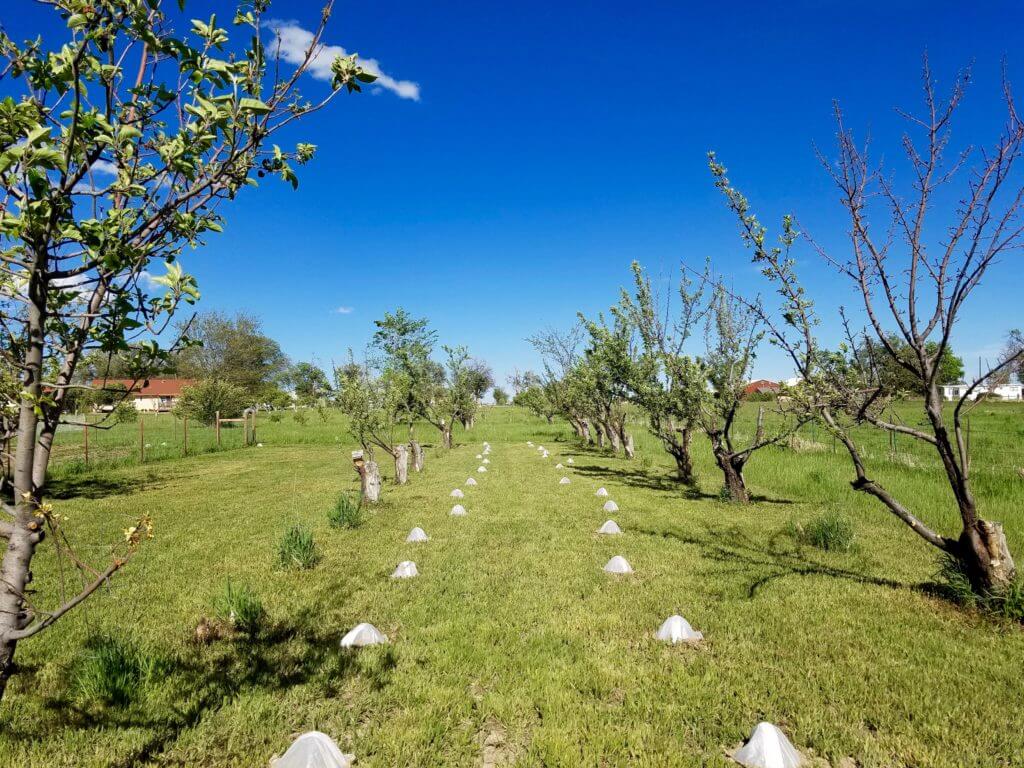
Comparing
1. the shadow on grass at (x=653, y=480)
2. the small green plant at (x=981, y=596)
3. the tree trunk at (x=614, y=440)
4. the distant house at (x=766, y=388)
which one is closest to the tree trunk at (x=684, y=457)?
the shadow on grass at (x=653, y=480)

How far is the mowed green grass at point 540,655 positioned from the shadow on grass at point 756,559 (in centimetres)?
5

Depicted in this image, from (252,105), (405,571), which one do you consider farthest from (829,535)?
(252,105)

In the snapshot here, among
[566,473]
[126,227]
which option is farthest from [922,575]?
[566,473]

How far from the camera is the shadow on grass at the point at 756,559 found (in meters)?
6.41

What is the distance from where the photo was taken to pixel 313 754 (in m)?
3.09

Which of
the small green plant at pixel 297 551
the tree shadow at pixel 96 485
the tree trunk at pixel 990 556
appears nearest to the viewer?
→ the tree trunk at pixel 990 556

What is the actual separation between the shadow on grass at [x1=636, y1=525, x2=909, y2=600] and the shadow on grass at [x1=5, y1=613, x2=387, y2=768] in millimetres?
4523

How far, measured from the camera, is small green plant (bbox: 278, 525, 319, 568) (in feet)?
23.1

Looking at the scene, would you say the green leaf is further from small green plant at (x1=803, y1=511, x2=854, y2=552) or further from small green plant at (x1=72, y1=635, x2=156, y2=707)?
small green plant at (x1=803, y1=511, x2=854, y2=552)

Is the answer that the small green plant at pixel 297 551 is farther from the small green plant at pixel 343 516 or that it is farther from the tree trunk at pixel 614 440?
the tree trunk at pixel 614 440

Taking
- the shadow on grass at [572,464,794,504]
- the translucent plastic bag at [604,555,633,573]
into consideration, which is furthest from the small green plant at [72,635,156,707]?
the shadow on grass at [572,464,794,504]

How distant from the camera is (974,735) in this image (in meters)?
3.47

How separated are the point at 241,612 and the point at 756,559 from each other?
261 inches

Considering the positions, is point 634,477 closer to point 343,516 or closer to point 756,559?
point 756,559
